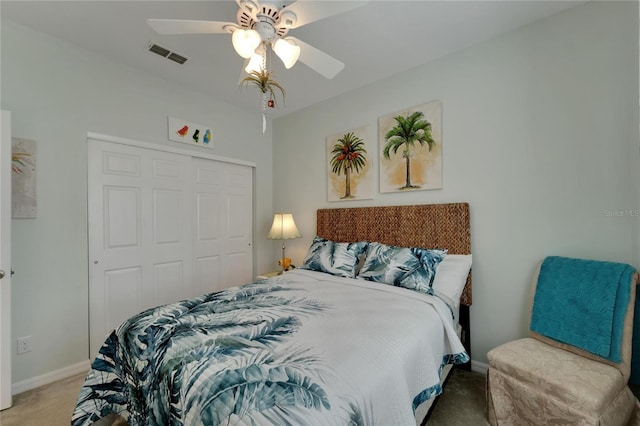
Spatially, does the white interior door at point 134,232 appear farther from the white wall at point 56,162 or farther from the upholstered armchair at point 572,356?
the upholstered armchair at point 572,356

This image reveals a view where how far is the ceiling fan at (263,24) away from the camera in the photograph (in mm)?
1326

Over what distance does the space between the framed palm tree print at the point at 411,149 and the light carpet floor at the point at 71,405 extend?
1.58 meters

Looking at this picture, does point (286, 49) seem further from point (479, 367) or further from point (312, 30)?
point (479, 367)

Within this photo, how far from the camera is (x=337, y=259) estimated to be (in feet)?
8.11

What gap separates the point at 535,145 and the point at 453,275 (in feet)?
3.68

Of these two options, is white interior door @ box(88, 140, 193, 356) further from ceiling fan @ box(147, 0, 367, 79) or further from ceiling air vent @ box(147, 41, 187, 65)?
ceiling fan @ box(147, 0, 367, 79)

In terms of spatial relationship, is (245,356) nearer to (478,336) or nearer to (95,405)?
(95,405)

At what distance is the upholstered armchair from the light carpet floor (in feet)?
0.52

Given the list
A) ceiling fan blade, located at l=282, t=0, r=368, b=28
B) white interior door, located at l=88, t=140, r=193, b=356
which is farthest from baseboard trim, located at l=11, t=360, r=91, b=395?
ceiling fan blade, located at l=282, t=0, r=368, b=28

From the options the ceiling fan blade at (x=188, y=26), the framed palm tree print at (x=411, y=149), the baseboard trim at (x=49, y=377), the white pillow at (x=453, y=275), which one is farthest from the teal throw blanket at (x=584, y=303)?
the baseboard trim at (x=49, y=377)

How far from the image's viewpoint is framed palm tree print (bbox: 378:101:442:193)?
2.43 meters

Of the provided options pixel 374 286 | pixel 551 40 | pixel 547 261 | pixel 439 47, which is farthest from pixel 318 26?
pixel 547 261

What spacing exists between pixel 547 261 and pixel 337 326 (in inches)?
61.4

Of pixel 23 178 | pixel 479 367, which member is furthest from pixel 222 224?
pixel 479 367
